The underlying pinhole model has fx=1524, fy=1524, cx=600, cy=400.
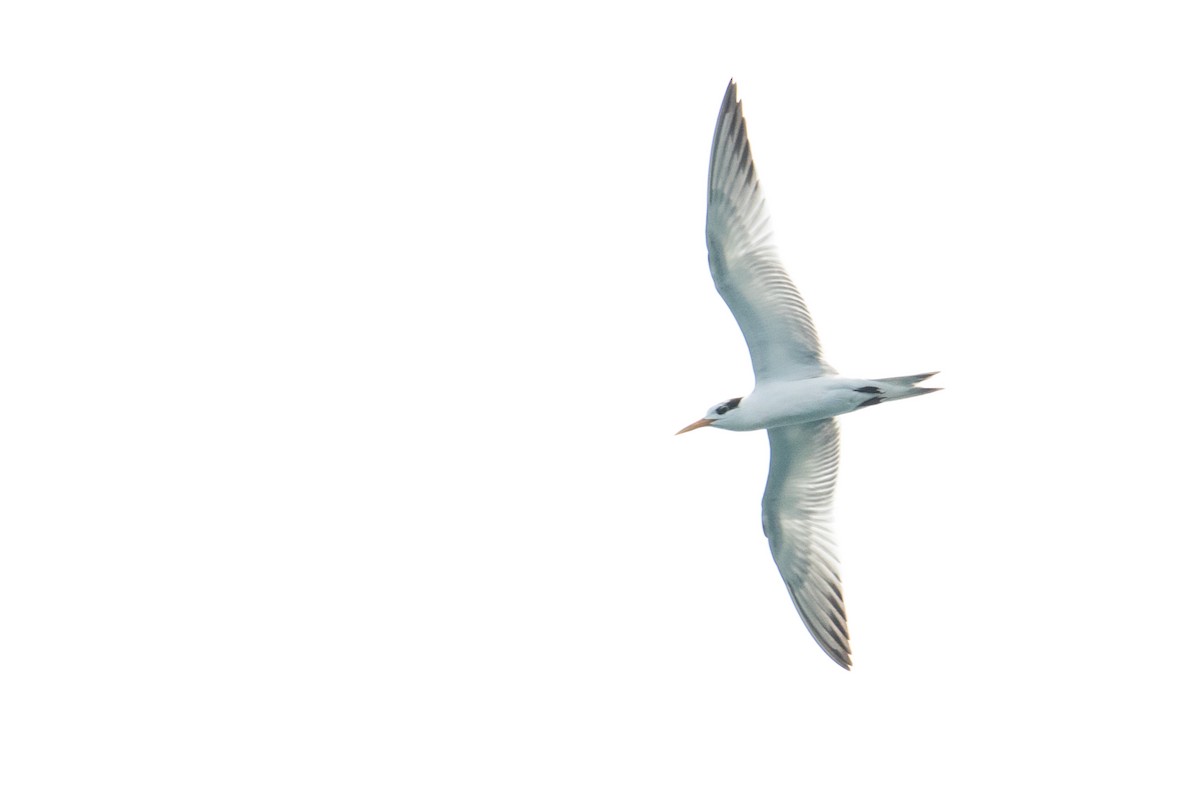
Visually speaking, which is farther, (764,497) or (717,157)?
(764,497)

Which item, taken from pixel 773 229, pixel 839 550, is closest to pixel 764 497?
pixel 839 550

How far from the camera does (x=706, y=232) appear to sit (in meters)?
13.5

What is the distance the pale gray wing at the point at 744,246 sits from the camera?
13445 millimetres

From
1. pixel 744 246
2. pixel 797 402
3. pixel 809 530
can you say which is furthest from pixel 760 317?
pixel 809 530

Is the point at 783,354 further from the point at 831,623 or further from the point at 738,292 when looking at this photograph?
the point at 831,623

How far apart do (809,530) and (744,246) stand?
124 inches

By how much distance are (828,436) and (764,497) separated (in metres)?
0.93

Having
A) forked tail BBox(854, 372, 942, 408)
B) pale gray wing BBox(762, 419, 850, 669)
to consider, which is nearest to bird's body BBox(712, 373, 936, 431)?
forked tail BBox(854, 372, 942, 408)

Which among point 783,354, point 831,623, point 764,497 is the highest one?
point 783,354

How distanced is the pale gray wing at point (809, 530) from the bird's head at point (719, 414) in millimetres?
873

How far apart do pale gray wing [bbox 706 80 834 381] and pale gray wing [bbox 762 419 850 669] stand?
1563mm

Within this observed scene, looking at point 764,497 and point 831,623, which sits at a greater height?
point 764,497

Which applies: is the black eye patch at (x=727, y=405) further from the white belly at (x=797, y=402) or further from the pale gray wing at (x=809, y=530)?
the pale gray wing at (x=809, y=530)

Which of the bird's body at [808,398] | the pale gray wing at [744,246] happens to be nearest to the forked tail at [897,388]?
the bird's body at [808,398]
